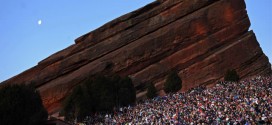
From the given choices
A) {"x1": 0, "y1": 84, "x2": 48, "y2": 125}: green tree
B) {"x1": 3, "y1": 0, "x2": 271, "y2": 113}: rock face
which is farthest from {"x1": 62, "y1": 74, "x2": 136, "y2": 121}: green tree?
{"x1": 3, "y1": 0, "x2": 271, "y2": 113}: rock face

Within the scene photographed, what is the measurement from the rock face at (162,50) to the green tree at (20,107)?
2550cm

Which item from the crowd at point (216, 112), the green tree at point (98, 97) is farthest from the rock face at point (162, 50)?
the crowd at point (216, 112)

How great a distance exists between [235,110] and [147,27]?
43615 millimetres

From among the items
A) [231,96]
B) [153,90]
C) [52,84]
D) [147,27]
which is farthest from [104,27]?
[231,96]

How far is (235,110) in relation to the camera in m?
25.4

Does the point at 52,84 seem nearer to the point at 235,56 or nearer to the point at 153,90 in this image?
the point at 153,90

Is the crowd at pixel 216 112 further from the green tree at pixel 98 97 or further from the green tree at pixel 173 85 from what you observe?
the green tree at pixel 173 85

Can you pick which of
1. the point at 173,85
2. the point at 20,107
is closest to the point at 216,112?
the point at 20,107

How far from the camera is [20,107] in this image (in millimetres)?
34562

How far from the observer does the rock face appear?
62.6m

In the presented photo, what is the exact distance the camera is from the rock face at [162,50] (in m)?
62.6

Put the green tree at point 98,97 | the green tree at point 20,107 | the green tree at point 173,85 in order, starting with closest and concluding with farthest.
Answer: the green tree at point 20,107, the green tree at point 98,97, the green tree at point 173,85

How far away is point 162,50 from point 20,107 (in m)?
33.5

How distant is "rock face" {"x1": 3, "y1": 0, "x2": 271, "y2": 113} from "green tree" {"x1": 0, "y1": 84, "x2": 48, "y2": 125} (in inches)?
1004
